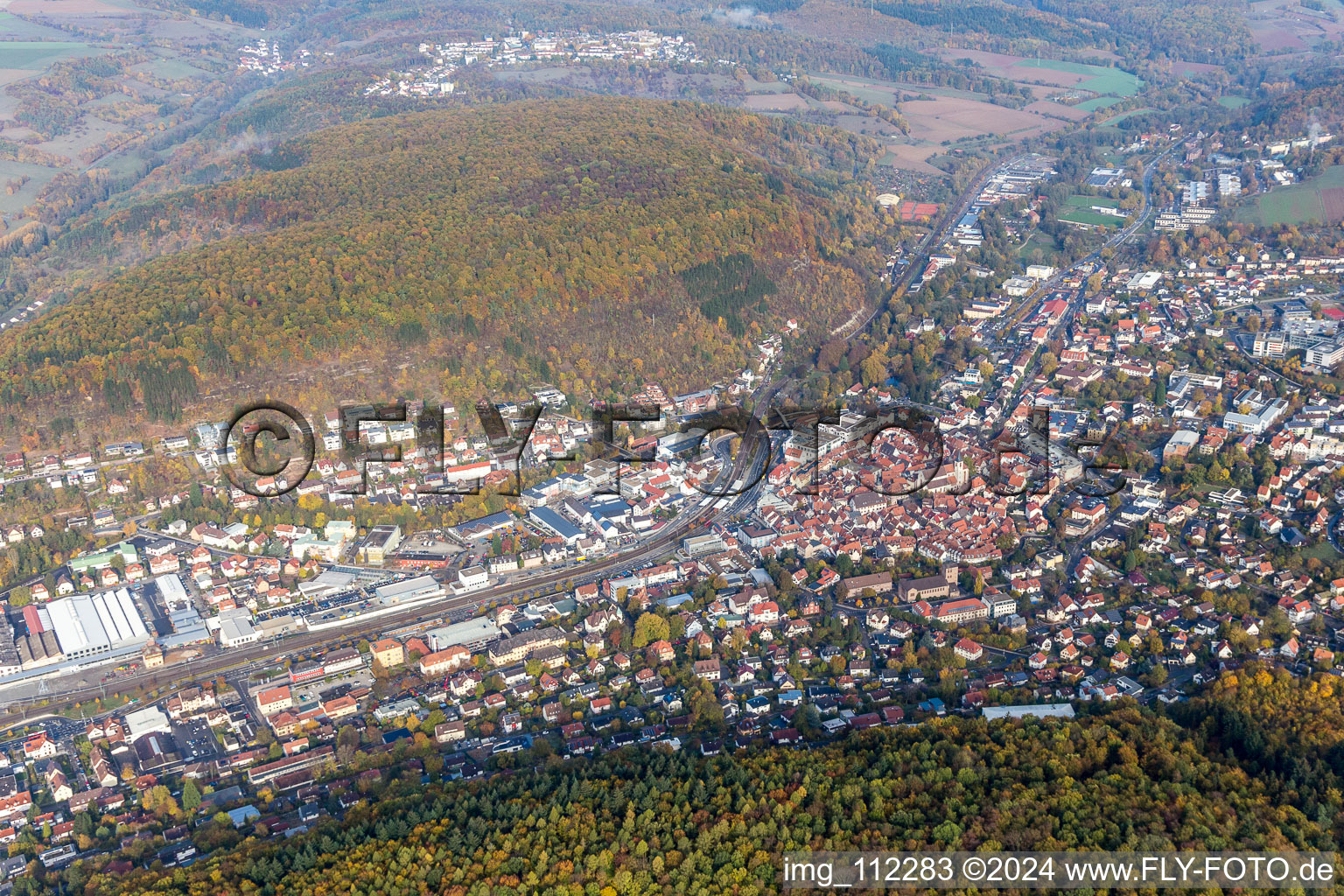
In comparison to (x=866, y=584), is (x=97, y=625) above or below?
above

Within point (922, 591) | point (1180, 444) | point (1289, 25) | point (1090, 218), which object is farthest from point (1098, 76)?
point (922, 591)

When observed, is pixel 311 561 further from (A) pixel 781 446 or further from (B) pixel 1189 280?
(B) pixel 1189 280

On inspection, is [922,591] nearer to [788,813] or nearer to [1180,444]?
[788,813]

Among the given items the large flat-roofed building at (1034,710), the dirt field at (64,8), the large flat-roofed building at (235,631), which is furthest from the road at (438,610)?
the dirt field at (64,8)

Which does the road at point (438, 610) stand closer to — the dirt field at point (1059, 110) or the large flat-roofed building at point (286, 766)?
the large flat-roofed building at point (286, 766)

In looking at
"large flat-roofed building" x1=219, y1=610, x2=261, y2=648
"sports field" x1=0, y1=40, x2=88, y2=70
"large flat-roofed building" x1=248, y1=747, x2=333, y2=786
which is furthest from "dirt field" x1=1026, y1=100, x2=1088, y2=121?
"sports field" x1=0, y1=40, x2=88, y2=70
